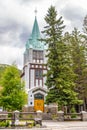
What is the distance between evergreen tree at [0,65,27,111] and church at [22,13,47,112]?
2038cm

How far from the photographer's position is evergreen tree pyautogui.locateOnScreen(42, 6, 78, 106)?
30109 mm

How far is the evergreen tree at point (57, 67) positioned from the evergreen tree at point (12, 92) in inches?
225

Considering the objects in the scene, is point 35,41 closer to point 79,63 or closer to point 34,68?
point 34,68

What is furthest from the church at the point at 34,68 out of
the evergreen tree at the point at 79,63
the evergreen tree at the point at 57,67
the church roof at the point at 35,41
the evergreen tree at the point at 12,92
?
the evergreen tree at the point at 57,67

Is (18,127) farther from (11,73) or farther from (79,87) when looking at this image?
(79,87)

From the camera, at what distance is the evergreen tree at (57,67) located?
3011 cm

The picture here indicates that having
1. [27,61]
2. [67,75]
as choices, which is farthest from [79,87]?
[27,61]

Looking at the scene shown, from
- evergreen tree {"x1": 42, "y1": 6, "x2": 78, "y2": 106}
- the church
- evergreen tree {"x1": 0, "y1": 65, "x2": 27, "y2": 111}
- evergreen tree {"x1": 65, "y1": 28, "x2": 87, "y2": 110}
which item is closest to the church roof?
the church

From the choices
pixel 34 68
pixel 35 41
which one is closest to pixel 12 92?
pixel 34 68

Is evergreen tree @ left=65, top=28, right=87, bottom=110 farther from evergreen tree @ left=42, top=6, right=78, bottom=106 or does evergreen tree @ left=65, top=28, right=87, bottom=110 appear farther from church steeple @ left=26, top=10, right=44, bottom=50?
church steeple @ left=26, top=10, right=44, bottom=50

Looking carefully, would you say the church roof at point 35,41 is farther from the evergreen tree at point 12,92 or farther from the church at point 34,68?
the evergreen tree at point 12,92

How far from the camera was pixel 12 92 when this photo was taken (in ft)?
116

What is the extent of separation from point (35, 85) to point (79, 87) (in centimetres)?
2286

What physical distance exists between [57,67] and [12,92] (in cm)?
819
